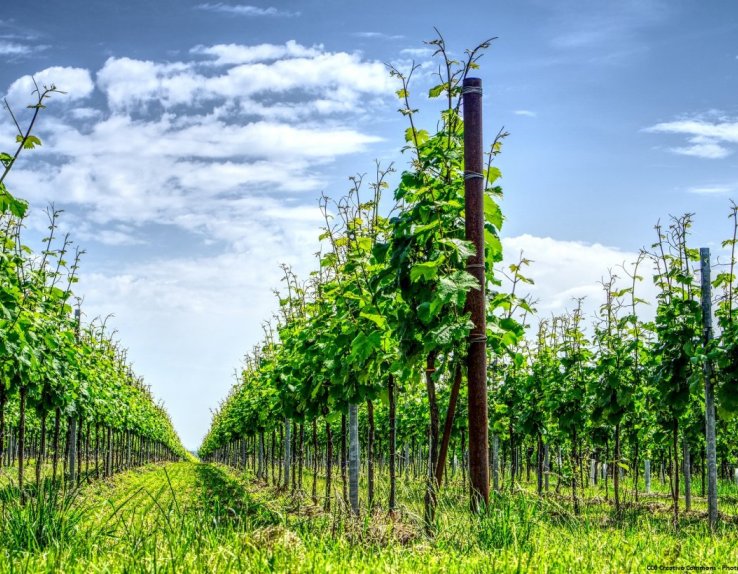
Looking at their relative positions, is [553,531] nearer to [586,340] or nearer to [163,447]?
[586,340]

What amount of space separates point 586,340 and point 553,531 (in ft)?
38.3

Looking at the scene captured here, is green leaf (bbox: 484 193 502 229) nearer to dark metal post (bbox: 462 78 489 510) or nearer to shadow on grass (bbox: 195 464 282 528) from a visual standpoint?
dark metal post (bbox: 462 78 489 510)

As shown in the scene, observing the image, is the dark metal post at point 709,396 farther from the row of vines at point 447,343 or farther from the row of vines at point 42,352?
the row of vines at point 42,352

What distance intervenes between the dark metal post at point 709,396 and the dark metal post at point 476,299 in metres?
6.21

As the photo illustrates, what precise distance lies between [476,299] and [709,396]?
6.59 m

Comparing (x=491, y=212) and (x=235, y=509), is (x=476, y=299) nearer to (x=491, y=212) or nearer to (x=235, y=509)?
(x=491, y=212)

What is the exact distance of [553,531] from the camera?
20.2 ft

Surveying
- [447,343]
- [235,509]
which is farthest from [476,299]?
[235,509]

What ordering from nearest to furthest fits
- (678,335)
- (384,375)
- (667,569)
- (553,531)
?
(667,569) → (553,531) → (384,375) → (678,335)

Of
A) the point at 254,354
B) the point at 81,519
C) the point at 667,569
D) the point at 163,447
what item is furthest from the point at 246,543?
the point at 163,447

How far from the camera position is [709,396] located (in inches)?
432

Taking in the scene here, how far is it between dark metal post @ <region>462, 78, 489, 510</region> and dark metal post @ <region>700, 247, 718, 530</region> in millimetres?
6208

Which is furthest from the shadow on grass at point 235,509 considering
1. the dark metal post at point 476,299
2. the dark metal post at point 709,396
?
the dark metal post at point 709,396

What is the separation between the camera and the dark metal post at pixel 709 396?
1077cm
